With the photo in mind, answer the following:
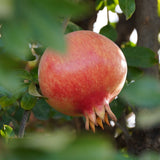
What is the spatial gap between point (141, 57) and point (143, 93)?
3.18 ft

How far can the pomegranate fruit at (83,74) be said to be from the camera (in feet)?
2.98

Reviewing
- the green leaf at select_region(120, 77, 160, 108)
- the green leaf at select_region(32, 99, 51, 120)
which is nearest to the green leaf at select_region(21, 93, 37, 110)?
the green leaf at select_region(32, 99, 51, 120)

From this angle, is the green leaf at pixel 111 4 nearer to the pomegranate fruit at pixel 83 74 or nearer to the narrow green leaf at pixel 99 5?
the narrow green leaf at pixel 99 5

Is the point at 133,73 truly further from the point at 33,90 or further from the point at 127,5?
the point at 33,90

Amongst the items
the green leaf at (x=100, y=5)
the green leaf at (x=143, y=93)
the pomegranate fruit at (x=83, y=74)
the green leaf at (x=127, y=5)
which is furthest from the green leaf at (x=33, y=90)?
the green leaf at (x=100, y=5)

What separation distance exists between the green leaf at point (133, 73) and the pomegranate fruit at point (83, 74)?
37 centimetres

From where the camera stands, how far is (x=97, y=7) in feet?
5.53

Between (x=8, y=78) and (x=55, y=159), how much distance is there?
100 mm

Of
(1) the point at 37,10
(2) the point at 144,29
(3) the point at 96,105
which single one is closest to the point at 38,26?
(1) the point at 37,10

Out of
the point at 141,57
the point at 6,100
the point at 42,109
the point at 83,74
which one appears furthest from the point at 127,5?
the point at 42,109

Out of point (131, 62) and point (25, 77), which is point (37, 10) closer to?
point (25, 77)

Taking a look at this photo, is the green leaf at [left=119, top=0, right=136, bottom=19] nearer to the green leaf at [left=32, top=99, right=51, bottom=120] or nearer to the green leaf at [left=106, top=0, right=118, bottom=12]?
the green leaf at [left=106, top=0, right=118, bottom=12]

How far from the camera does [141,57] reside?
1.38 meters

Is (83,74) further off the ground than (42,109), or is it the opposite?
(83,74)
